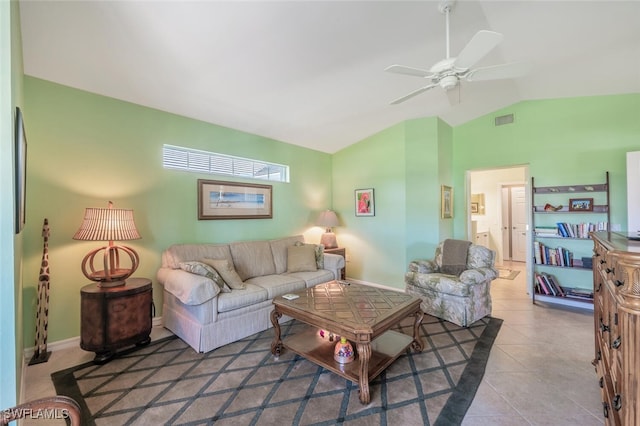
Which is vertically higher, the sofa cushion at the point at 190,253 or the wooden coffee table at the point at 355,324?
the sofa cushion at the point at 190,253

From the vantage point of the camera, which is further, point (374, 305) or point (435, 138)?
point (435, 138)

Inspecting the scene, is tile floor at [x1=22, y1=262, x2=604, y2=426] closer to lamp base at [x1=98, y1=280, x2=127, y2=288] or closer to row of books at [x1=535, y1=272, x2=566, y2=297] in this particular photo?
row of books at [x1=535, y1=272, x2=566, y2=297]

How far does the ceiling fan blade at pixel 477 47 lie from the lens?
1.62 meters

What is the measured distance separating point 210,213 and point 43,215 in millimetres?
1567

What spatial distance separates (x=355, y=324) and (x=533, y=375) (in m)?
1.56

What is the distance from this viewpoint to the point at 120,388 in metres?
2.03

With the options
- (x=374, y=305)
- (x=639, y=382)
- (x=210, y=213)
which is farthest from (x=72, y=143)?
(x=639, y=382)

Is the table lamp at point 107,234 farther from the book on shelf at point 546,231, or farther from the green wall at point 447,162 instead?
the book on shelf at point 546,231

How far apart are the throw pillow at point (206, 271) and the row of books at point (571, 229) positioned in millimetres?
4428

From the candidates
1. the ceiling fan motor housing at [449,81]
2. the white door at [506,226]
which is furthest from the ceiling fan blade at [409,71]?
the white door at [506,226]

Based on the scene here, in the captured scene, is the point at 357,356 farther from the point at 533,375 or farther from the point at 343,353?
the point at 533,375

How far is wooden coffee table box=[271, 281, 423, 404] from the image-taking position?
190 cm

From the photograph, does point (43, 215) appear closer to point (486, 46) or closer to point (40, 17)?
point (40, 17)

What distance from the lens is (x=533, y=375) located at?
2.18 m
